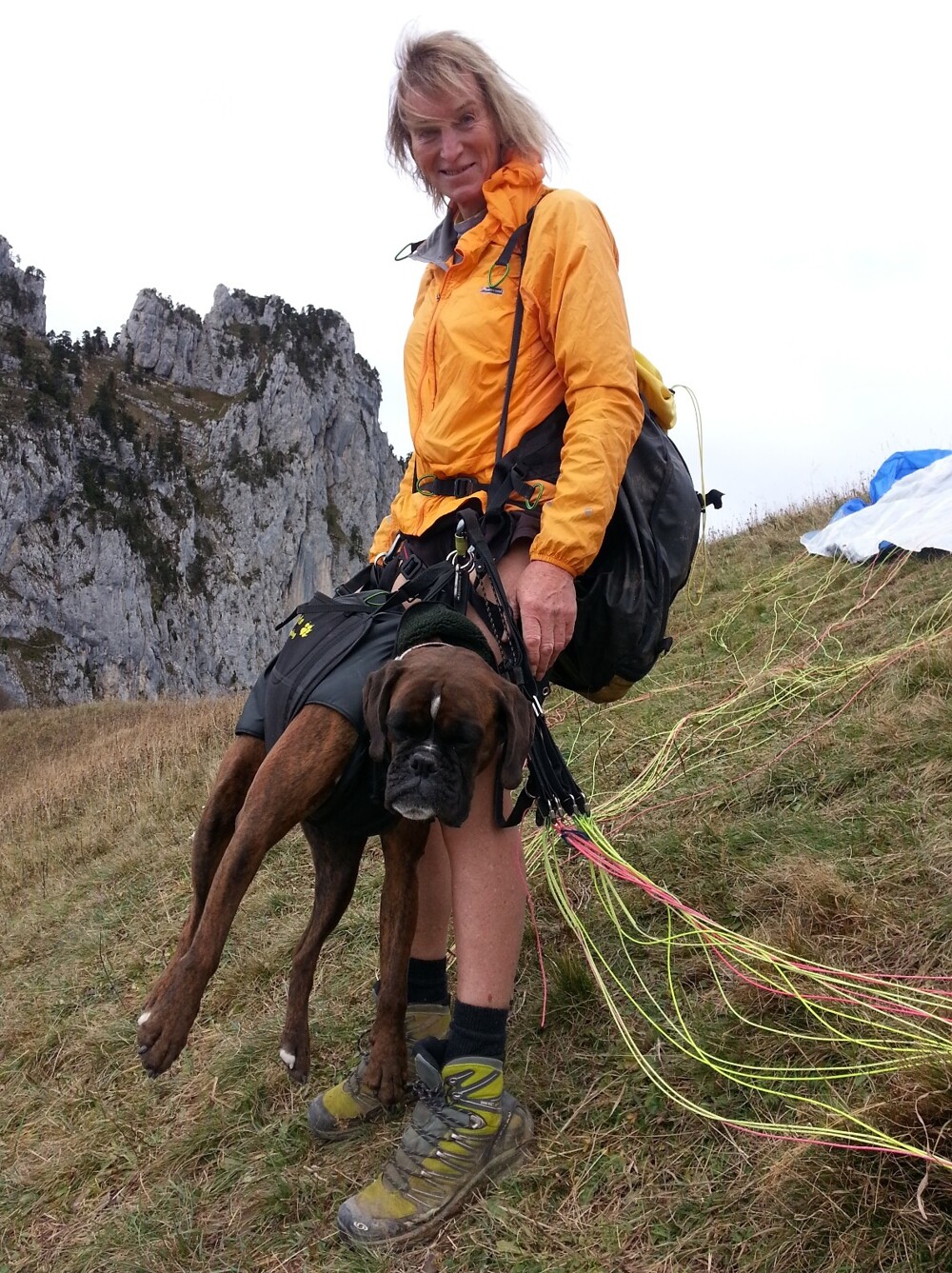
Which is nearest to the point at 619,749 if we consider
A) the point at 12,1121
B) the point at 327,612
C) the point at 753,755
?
the point at 753,755

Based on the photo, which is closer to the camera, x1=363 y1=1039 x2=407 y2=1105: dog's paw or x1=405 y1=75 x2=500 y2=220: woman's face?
x1=363 y1=1039 x2=407 y2=1105: dog's paw

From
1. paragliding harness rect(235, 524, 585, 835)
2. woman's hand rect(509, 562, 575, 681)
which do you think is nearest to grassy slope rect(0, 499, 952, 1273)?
paragliding harness rect(235, 524, 585, 835)

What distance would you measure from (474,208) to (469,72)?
319 millimetres

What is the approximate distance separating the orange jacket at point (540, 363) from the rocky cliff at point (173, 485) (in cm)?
5234

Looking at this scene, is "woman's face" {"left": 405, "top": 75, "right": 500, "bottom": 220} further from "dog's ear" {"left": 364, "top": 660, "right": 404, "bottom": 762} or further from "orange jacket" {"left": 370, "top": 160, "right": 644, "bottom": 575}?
"dog's ear" {"left": 364, "top": 660, "right": 404, "bottom": 762}

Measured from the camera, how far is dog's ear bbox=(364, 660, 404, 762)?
2.04 metres

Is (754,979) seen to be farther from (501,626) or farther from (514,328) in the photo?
(514,328)

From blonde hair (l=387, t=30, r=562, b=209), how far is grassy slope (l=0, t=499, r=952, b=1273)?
209 centimetres

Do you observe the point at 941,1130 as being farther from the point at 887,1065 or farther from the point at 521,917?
the point at 521,917

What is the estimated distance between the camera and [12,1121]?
3.19 m

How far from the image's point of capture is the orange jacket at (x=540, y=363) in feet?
6.88

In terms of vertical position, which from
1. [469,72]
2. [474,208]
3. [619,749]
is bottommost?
[619,749]

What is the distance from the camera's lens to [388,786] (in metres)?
2.00

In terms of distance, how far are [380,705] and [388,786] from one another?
0.18 m
